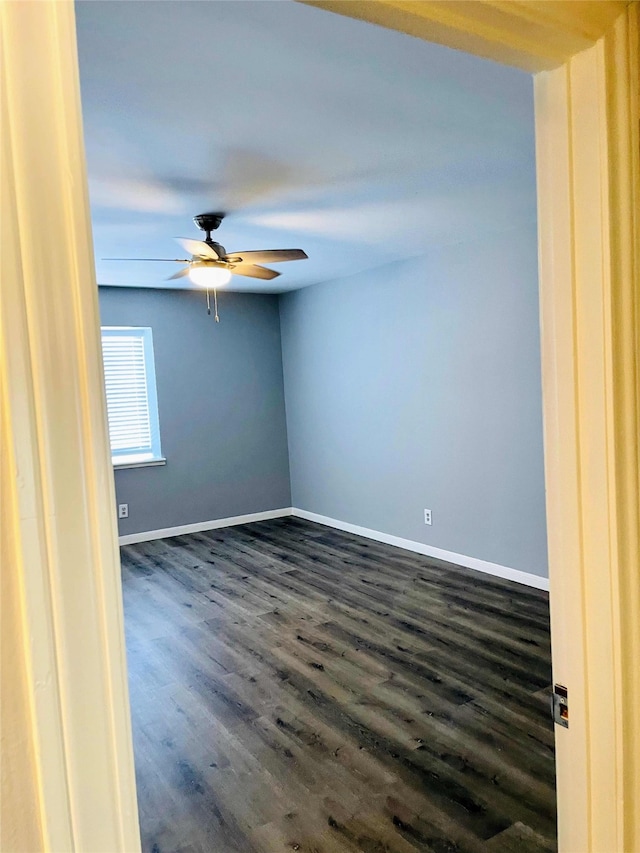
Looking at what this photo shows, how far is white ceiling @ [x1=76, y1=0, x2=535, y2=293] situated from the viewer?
1.60m

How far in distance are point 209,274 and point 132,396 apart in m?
2.78

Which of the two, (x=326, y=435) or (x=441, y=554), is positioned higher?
(x=326, y=435)

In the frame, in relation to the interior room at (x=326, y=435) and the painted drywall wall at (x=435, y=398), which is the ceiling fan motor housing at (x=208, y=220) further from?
the painted drywall wall at (x=435, y=398)

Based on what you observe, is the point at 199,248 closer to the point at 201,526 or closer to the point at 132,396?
the point at 132,396

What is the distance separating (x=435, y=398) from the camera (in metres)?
4.65

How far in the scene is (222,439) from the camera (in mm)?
6254

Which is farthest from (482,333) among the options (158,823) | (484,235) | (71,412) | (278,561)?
(71,412)

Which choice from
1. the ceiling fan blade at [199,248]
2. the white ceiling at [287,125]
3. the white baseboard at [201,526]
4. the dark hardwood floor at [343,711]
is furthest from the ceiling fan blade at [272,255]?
the white baseboard at [201,526]

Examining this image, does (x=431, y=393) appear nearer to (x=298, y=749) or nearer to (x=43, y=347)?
(x=298, y=749)

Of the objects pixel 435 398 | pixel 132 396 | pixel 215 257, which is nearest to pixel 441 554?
pixel 435 398

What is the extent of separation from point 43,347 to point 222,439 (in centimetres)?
577

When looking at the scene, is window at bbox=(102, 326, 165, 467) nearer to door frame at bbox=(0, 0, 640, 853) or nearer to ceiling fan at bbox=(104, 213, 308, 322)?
ceiling fan at bbox=(104, 213, 308, 322)

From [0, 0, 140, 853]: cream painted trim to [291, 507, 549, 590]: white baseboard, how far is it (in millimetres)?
3432

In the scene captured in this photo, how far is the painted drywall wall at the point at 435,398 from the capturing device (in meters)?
4.02
